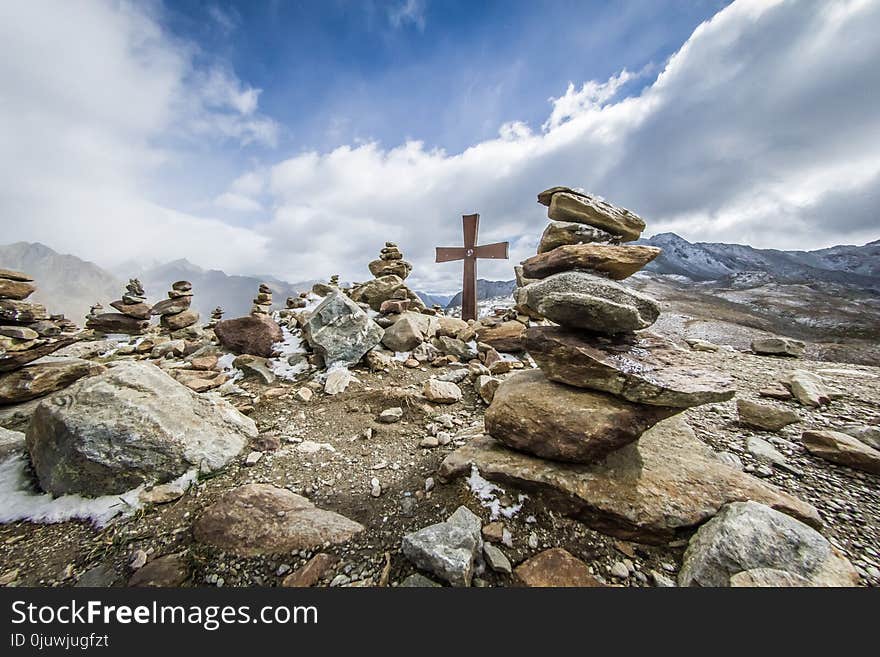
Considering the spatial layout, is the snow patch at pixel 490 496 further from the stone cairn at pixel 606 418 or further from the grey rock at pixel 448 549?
the grey rock at pixel 448 549

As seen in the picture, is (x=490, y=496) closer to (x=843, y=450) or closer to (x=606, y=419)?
(x=606, y=419)

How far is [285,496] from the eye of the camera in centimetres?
381

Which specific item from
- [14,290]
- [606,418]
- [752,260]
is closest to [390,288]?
Result: [14,290]

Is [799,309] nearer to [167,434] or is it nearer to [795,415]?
[795,415]

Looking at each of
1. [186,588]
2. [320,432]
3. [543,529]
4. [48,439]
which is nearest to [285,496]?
[186,588]

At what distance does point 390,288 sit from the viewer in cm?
1217

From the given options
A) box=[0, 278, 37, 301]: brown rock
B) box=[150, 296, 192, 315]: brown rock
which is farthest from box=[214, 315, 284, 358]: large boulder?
box=[150, 296, 192, 315]: brown rock

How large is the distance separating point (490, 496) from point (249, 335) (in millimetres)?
8888

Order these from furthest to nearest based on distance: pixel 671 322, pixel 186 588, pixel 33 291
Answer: pixel 671 322 → pixel 33 291 → pixel 186 588

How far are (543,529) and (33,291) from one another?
10977 millimetres

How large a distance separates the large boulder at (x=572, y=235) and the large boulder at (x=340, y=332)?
18.9 feet

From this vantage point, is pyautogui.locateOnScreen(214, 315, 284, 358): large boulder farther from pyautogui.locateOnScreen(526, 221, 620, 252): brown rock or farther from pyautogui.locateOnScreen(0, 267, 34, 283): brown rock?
pyautogui.locateOnScreen(526, 221, 620, 252): brown rock

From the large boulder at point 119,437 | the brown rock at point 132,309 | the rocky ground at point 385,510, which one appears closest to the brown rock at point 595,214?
the rocky ground at point 385,510

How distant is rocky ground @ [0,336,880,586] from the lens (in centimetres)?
294
